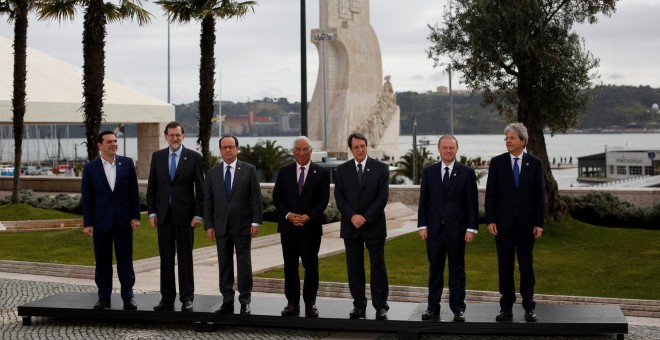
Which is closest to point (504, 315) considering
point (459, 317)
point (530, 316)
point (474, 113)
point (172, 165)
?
point (530, 316)

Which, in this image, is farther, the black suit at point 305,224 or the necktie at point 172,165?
the necktie at point 172,165

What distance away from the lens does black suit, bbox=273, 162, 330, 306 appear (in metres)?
9.56

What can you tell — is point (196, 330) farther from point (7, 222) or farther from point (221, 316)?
point (7, 222)

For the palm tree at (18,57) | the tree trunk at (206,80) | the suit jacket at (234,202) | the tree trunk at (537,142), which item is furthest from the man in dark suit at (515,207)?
the palm tree at (18,57)

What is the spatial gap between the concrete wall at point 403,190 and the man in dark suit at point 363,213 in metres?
13.1

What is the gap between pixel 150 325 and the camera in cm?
1012

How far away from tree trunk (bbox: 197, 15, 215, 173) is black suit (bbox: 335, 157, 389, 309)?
11.8 m

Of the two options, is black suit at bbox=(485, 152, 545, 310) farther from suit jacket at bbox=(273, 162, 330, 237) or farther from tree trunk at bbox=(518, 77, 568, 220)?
tree trunk at bbox=(518, 77, 568, 220)

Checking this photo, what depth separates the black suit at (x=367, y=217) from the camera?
9.38 metres

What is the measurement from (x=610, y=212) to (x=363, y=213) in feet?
37.4

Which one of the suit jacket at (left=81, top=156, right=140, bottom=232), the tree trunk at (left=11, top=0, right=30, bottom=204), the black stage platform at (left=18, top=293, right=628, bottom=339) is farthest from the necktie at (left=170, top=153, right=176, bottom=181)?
the tree trunk at (left=11, top=0, right=30, bottom=204)

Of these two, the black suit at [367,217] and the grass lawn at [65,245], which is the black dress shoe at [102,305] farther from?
the grass lawn at [65,245]

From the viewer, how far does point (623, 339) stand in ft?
29.3

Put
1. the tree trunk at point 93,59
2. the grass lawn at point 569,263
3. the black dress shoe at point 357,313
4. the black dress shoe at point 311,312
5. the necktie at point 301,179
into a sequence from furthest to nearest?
the tree trunk at point 93,59 < the grass lawn at point 569,263 < the necktie at point 301,179 < the black dress shoe at point 311,312 < the black dress shoe at point 357,313
